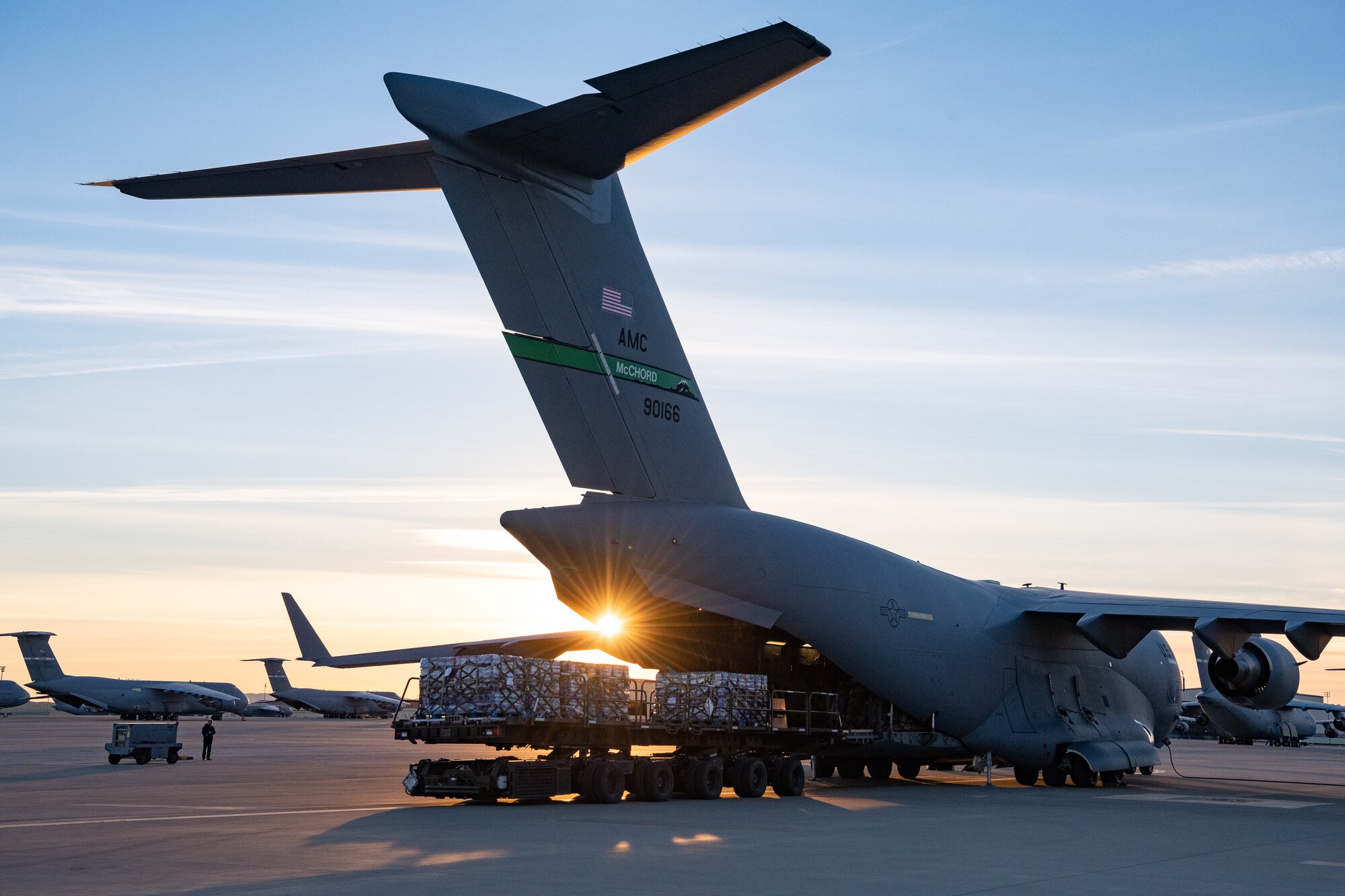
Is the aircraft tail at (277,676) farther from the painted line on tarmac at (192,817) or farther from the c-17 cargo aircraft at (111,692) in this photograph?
the painted line on tarmac at (192,817)

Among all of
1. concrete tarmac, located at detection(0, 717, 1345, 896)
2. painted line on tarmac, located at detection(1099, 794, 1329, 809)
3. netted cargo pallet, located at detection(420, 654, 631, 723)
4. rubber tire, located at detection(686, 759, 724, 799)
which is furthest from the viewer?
painted line on tarmac, located at detection(1099, 794, 1329, 809)

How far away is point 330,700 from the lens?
79250 mm

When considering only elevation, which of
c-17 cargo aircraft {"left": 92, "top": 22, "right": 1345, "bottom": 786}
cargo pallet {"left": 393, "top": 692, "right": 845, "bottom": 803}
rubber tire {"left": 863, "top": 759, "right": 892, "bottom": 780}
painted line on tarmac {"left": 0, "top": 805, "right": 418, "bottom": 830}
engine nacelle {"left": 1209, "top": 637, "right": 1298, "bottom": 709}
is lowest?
painted line on tarmac {"left": 0, "top": 805, "right": 418, "bottom": 830}

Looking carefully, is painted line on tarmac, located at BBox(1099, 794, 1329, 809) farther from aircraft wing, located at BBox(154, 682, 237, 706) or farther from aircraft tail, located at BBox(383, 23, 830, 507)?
aircraft wing, located at BBox(154, 682, 237, 706)

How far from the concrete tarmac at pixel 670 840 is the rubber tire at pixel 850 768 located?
44 cm

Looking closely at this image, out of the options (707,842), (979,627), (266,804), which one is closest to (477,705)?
(266,804)

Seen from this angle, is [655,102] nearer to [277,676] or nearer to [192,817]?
[192,817]

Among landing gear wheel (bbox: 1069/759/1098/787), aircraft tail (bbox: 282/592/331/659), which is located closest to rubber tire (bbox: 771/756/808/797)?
landing gear wheel (bbox: 1069/759/1098/787)

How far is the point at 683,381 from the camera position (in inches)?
624

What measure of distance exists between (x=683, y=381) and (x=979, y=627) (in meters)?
7.12

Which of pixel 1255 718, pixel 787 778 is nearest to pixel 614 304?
pixel 787 778

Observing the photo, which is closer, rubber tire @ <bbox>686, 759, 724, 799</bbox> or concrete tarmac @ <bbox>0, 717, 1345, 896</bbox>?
concrete tarmac @ <bbox>0, 717, 1345, 896</bbox>

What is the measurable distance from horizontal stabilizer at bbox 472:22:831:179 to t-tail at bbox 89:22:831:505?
0.02 meters

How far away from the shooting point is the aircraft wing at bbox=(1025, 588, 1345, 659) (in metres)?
17.7
